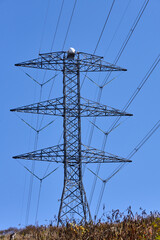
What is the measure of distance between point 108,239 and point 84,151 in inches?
506

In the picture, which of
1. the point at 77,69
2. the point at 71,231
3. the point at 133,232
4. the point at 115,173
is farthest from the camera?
the point at 77,69

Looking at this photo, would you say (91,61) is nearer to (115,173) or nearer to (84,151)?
(84,151)

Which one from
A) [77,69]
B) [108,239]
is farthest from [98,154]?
[108,239]

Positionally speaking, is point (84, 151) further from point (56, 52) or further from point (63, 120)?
point (56, 52)

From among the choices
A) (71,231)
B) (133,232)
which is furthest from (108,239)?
(71,231)

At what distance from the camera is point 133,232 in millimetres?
6336

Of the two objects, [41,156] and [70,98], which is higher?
[70,98]

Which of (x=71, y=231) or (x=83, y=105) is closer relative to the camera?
(x=71, y=231)

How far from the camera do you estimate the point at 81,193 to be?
1894 centimetres

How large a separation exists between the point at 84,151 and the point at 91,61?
531cm

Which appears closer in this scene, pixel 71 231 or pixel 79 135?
pixel 71 231

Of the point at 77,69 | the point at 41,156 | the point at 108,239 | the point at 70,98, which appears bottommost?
the point at 108,239

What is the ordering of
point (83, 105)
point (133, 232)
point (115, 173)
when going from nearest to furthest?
1. point (133, 232)
2. point (115, 173)
3. point (83, 105)

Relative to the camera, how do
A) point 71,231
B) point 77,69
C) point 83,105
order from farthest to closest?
point 77,69 → point 83,105 → point 71,231
